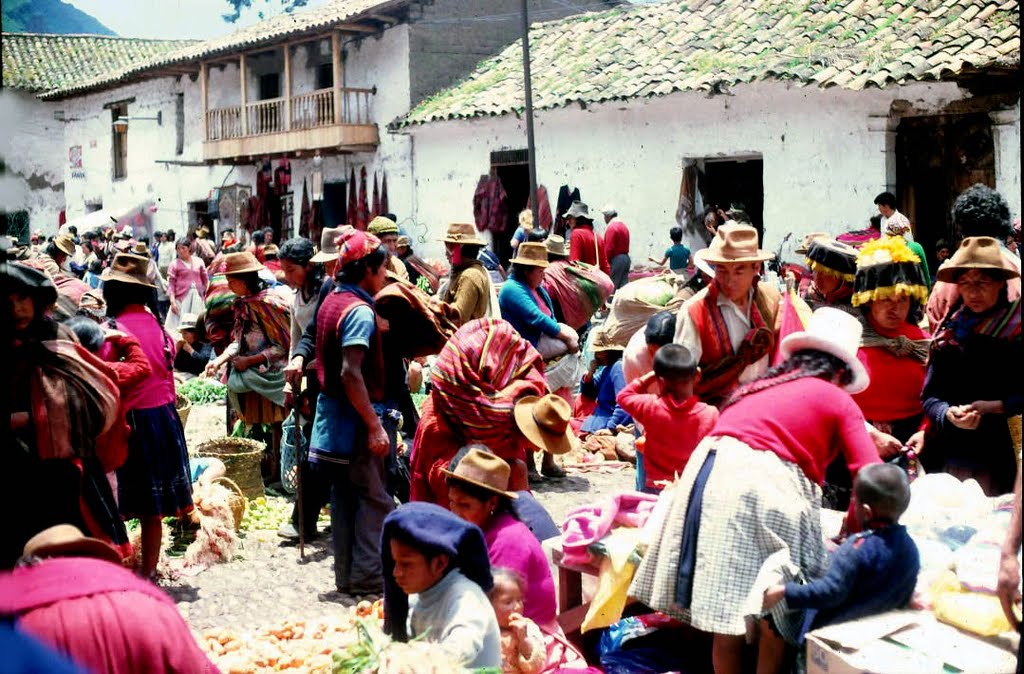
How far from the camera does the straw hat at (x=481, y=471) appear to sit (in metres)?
4.33

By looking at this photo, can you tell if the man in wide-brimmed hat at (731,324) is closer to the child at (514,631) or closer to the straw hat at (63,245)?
the child at (514,631)

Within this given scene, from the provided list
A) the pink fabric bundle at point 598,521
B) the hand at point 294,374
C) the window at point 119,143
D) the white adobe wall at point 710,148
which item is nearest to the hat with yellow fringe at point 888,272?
the pink fabric bundle at point 598,521

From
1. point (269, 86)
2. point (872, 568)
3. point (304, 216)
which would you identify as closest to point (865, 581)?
point (872, 568)

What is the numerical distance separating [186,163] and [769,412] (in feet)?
83.3

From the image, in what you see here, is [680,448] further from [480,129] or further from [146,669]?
[480,129]

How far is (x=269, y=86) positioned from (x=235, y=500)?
20.7 m

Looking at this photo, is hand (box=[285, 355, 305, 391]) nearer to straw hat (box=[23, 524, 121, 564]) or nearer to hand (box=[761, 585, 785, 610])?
hand (box=[761, 585, 785, 610])

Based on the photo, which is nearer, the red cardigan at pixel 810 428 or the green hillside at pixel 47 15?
the green hillside at pixel 47 15

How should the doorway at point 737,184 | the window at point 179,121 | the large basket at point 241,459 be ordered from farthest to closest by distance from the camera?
the window at point 179,121 < the doorway at point 737,184 < the large basket at point 241,459

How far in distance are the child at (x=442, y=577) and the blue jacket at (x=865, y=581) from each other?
101 cm

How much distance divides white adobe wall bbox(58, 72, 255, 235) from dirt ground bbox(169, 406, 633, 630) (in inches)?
805

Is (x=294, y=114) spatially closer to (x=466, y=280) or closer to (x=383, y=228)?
(x=383, y=228)

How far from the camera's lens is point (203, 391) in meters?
13.1

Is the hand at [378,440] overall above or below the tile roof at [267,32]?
below
